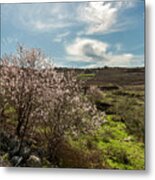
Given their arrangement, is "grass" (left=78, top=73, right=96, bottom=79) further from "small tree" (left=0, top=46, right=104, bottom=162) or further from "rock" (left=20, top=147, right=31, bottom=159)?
"rock" (left=20, top=147, right=31, bottom=159)

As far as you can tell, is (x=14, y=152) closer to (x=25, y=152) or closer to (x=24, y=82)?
(x=25, y=152)

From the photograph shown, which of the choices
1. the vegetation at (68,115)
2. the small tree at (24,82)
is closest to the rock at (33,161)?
the vegetation at (68,115)

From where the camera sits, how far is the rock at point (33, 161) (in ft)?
7.84

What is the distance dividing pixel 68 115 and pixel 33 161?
11.3 inches

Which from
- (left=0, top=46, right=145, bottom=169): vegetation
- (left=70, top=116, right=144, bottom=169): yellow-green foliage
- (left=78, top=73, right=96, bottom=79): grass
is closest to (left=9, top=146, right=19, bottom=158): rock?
(left=0, top=46, right=145, bottom=169): vegetation

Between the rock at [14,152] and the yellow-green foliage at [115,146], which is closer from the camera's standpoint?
the yellow-green foliage at [115,146]

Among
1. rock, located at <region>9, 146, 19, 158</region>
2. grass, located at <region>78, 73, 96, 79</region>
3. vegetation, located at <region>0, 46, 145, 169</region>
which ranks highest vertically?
grass, located at <region>78, 73, 96, 79</region>

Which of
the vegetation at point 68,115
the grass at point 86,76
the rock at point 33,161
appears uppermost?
the grass at point 86,76

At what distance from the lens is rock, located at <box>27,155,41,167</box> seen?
2389 millimetres

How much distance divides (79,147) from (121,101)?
30 cm

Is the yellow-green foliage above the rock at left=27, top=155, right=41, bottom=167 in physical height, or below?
above

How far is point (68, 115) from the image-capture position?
2.37 metres

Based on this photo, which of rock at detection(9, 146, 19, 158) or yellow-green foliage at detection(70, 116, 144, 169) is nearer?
yellow-green foliage at detection(70, 116, 144, 169)

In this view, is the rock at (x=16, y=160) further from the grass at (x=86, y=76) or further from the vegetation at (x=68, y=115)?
the grass at (x=86, y=76)
